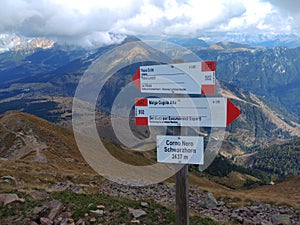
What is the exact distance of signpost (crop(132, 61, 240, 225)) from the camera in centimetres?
755

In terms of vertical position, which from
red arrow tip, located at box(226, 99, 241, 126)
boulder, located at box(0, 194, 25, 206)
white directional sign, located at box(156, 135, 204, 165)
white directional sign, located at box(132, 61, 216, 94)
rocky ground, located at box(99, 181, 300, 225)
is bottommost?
rocky ground, located at box(99, 181, 300, 225)

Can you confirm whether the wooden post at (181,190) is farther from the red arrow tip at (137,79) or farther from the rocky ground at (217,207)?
the rocky ground at (217,207)

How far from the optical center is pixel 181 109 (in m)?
8.12

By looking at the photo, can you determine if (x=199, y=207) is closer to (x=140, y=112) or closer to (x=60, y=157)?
(x=140, y=112)

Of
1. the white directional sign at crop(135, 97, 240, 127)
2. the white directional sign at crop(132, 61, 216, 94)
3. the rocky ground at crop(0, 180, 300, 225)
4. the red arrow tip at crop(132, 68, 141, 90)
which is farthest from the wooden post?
the rocky ground at crop(0, 180, 300, 225)

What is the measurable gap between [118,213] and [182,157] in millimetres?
6313

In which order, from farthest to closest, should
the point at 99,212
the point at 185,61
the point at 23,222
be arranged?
the point at 99,212 → the point at 23,222 → the point at 185,61

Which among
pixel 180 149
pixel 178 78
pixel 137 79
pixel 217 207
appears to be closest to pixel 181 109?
pixel 178 78

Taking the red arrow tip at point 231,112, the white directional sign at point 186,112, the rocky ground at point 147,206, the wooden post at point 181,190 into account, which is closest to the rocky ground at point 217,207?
the rocky ground at point 147,206

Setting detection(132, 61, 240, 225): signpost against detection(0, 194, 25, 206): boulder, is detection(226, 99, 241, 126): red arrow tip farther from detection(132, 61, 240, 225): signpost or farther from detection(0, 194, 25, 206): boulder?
detection(0, 194, 25, 206): boulder

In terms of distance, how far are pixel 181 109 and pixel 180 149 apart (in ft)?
3.79

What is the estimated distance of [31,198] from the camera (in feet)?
48.3

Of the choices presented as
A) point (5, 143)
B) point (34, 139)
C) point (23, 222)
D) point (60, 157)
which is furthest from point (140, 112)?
point (5, 143)

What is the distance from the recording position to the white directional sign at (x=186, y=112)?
749cm
